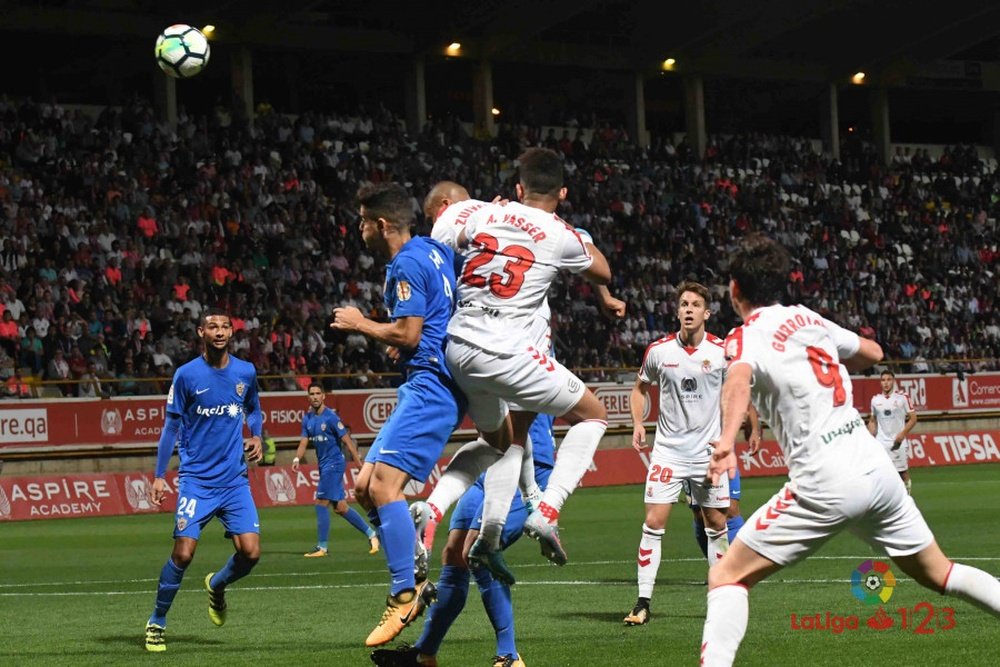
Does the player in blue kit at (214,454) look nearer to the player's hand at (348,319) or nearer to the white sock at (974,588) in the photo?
the player's hand at (348,319)

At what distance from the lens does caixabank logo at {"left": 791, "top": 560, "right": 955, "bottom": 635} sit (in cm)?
1075

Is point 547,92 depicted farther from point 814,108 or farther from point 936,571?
point 936,571

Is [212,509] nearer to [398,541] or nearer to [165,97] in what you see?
[398,541]

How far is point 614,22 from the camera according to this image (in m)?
49.7

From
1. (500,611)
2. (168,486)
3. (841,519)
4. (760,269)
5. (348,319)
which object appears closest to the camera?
(841,519)

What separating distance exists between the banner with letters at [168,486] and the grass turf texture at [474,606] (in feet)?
12.9

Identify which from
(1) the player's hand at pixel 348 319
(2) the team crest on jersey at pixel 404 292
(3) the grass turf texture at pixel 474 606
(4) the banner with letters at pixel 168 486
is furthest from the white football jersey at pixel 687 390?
(4) the banner with letters at pixel 168 486

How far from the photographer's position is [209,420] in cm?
1241

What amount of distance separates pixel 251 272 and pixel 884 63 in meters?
30.5

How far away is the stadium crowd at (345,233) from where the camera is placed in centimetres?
3009

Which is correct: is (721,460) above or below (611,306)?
below

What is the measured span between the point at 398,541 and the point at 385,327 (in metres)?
1.20

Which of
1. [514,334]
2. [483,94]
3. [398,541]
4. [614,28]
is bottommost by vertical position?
Answer: [398,541]

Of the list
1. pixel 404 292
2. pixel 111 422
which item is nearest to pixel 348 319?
pixel 404 292
